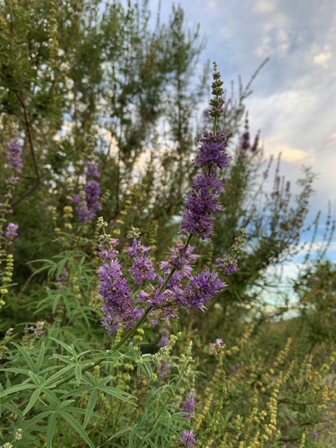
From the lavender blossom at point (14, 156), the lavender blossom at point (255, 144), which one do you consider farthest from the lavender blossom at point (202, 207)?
the lavender blossom at point (255, 144)

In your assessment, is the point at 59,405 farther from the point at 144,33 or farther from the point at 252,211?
the point at 144,33

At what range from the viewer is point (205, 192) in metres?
1.69

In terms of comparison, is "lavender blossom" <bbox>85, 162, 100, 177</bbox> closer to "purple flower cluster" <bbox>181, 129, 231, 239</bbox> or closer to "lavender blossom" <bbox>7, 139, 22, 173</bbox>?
"lavender blossom" <bbox>7, 139, 22, 173</bbox>

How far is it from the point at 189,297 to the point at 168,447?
1164 mm

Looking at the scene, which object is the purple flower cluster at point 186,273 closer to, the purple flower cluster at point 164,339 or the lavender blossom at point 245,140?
the purple flower cluster at point 164,339

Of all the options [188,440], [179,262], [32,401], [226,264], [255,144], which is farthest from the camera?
[255,144]

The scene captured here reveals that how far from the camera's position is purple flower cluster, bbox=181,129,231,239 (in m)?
1.68

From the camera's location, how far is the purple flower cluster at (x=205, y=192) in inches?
66.3

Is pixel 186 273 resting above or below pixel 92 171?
below

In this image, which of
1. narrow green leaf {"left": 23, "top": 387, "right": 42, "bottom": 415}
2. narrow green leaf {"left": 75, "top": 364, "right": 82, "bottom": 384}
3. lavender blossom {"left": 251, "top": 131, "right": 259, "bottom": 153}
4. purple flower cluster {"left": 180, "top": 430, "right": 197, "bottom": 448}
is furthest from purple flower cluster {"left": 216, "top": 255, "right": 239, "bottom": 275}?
lavender blossom {"left": 251, "top": 131, "right": 259, "bottom": 153}

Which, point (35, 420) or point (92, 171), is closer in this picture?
point (35, 420)

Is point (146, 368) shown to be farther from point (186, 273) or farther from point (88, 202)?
point (88, 202)

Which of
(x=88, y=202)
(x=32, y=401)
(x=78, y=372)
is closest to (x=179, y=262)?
(x=78, y=372)

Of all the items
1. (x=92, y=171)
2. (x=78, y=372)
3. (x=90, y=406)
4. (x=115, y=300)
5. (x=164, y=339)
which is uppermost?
(x=92, y=171)
